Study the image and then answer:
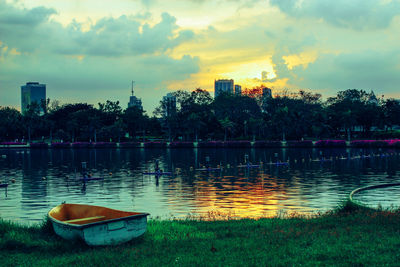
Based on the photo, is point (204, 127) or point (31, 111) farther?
point (31, 111)

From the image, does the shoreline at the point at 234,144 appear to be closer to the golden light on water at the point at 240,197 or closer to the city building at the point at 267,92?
the city building at the point at 267,92

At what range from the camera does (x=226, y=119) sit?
529 feet

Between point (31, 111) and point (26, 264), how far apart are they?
175 metres

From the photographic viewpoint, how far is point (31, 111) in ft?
585

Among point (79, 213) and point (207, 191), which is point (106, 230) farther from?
point (207, 191)

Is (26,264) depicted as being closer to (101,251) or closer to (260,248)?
(101,251)

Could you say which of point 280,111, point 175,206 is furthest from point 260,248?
point 280,111

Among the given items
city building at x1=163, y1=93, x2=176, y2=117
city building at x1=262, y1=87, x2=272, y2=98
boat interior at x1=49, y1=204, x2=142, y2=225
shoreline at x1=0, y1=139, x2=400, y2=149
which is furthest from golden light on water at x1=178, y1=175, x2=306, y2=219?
city building at x1=262, y1=87, x2=272, y2=98

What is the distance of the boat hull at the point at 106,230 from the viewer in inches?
648

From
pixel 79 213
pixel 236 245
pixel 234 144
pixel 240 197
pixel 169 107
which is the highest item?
pixel 169 107

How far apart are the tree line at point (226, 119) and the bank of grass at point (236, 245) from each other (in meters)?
131

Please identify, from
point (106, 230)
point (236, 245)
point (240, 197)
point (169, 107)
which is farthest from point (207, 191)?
point (169, 107)

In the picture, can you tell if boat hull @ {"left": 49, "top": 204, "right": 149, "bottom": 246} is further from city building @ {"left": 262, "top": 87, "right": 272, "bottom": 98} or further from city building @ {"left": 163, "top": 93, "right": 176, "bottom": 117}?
city building @ {"left": 262, "top": 87, "right": 272, "bottom": 98}

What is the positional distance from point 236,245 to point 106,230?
4.81 metres
